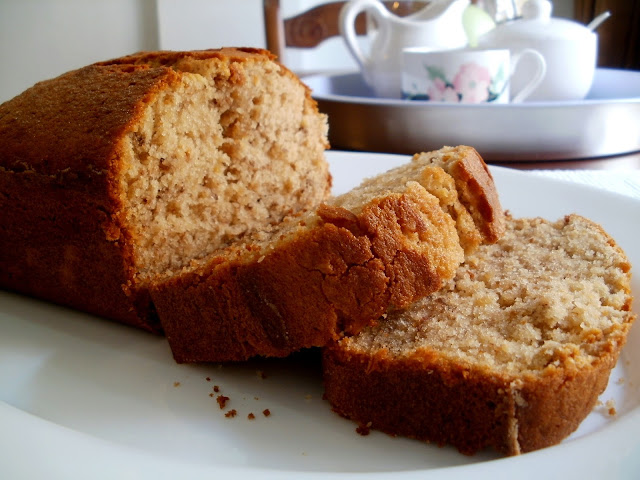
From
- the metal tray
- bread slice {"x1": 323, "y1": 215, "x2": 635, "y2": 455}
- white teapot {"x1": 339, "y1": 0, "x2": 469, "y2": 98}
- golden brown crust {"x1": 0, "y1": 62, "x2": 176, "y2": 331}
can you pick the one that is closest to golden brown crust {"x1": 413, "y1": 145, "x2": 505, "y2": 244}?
bread slice {"x1": 323, "y1": 215, "x2": 635, "y2": 455}

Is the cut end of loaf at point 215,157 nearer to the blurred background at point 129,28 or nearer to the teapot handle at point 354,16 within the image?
the teapot handle at point 354,16

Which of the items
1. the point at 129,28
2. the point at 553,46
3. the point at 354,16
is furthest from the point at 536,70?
the point at 129,28

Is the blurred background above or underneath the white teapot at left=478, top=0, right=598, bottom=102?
above

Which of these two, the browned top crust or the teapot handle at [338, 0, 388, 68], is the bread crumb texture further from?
the teapot handle at [338, 0, 388, 68]

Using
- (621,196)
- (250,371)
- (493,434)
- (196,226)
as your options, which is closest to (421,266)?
(493,434)

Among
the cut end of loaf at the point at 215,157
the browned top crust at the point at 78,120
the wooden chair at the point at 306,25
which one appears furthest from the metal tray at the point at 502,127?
the wooden chair at the point at 306,25

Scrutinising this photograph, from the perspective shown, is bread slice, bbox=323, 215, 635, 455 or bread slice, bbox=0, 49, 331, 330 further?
bread slice, bbox=0, 49, 331, 330

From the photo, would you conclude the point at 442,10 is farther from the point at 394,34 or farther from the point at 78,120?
the point at 78,120

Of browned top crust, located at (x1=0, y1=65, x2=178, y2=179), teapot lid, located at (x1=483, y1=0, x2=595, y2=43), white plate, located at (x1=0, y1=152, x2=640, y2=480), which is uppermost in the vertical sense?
teapot lid, located at (x1=483, y1=0, x2=595, y2=43)
